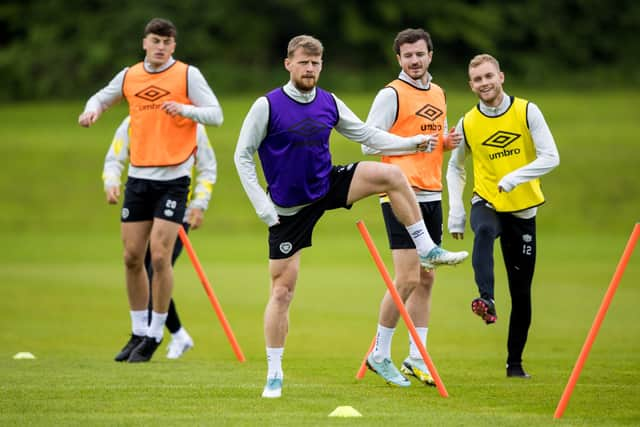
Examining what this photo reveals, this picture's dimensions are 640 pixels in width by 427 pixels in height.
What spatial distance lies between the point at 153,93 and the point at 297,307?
302 inches

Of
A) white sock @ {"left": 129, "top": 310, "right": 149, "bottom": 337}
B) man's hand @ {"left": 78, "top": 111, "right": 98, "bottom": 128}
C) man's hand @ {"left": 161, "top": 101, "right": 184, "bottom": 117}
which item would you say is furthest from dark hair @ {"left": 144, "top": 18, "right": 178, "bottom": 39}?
white sock @ {"left": 129, "top": 310, "right": 149, "bottom": 337}

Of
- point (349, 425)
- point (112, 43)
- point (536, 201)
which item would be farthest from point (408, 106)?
point (112, 43)

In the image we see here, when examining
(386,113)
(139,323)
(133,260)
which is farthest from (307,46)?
(139,323)

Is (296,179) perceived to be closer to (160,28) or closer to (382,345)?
(382,345)

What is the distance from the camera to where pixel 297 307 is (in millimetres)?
17297

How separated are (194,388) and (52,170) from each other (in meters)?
28.4

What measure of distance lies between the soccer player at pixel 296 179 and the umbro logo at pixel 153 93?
2.33 m

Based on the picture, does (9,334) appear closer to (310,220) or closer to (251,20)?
(310,220)

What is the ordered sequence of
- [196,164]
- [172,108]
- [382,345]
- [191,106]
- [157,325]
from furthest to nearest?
[196,164] → [157,325] → [191,106] → [172,108] → [382,345]

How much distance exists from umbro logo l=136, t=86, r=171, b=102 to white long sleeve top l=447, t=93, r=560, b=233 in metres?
2.61

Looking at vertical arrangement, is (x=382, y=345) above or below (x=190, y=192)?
below

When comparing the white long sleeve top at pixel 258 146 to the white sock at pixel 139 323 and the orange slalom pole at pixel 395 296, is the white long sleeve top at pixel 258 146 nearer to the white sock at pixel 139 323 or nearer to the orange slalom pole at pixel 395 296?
the orange slalom pole at pixel 395 296

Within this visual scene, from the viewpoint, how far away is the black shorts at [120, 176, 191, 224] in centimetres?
1011

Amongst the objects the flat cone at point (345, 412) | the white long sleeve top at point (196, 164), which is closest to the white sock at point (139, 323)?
the white long sleeve top at point (196, 164)
